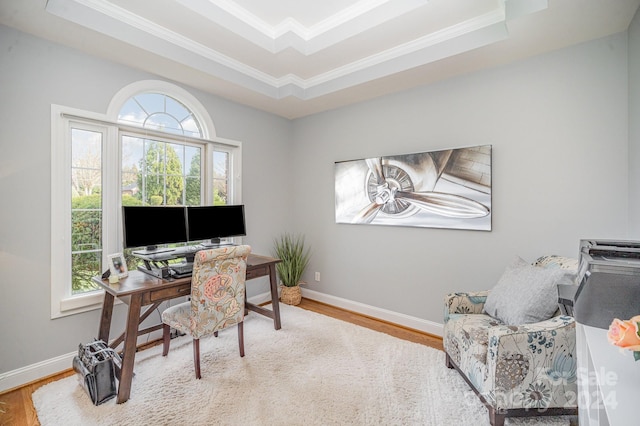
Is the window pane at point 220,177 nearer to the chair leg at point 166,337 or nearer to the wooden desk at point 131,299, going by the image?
the wooden desk at point 131,299

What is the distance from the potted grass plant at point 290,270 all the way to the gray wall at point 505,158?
517mm

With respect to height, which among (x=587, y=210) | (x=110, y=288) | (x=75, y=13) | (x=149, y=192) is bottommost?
(x=110, y=288)

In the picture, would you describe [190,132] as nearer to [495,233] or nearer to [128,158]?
[128,158]

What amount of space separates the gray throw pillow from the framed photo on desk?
109 inches

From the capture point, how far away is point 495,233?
100 inches

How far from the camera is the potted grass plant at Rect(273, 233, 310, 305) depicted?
3.70 m

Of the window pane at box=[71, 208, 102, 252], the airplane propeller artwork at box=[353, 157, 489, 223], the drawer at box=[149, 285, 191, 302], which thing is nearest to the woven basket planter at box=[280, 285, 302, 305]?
the airplane propeller artwork at box=[353, 157, 489, 223]

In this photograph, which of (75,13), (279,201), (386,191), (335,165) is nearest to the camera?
(75,13)

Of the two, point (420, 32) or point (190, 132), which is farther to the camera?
point (190, 132)

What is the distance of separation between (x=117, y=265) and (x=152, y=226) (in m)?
0.38

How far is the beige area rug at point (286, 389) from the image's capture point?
69.5 inches

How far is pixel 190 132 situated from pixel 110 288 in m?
1.72

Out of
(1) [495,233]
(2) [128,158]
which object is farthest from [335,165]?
(2) [128,158]

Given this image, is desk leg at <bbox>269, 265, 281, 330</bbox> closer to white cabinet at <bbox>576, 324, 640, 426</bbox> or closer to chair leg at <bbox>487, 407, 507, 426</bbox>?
chair leg at <bbox>487, 407, 507, 426</bbox>
